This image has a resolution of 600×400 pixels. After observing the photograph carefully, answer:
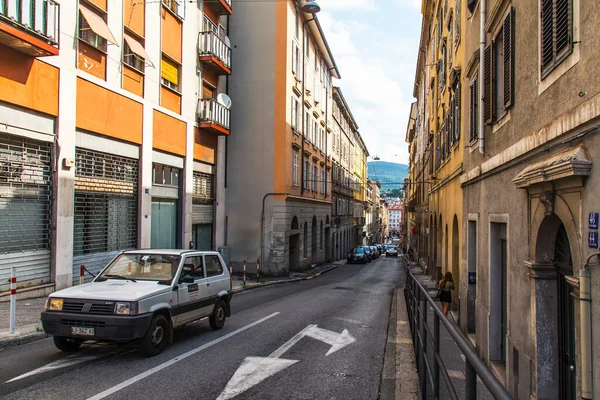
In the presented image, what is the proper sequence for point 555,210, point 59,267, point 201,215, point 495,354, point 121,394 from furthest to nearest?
point 201,215 → point 59,267 → point 495,354 → point 121,394 → point 555,210

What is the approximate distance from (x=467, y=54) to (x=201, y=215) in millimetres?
15540

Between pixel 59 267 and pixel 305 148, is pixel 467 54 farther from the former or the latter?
pixel 305 148

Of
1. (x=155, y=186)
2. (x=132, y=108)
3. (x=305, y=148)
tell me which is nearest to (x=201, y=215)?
(x=155, y=186)

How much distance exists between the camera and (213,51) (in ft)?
77.8

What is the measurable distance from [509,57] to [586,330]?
493cm

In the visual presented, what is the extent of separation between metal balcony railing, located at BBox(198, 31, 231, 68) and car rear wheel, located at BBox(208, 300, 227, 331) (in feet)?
52.3

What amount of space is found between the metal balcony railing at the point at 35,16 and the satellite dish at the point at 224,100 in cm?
1200

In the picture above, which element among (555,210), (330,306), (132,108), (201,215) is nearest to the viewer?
(555,210)

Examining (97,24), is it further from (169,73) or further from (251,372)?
(251,372)

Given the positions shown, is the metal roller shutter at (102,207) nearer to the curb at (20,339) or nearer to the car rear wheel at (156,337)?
the curb at (20,339)

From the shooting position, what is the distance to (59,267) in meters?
13.9

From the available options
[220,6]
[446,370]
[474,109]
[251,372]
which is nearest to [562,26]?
[446,370]

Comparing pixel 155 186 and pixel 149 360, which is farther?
pixel 155 186

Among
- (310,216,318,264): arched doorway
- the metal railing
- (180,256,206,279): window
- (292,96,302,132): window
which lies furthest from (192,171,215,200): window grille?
the metal railing
